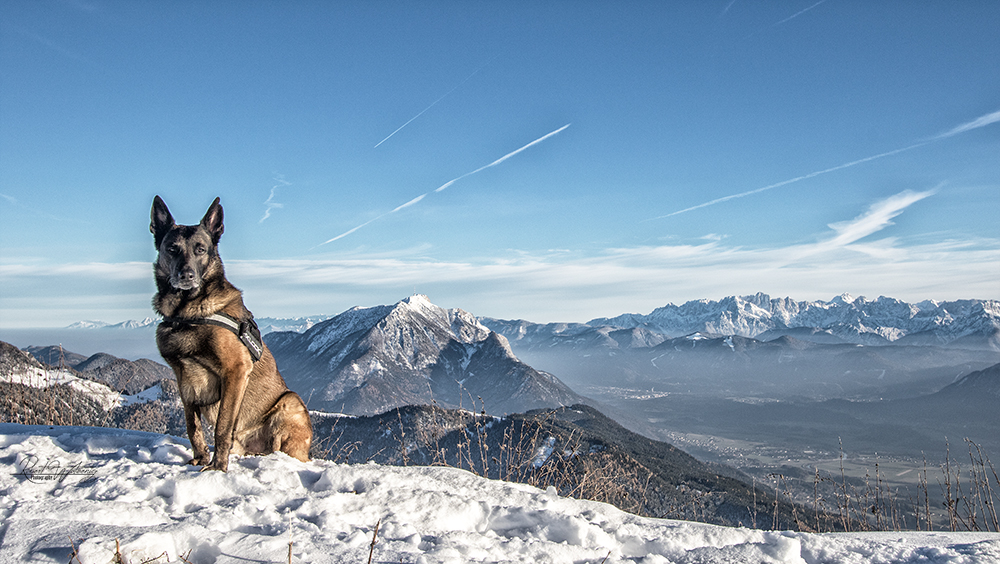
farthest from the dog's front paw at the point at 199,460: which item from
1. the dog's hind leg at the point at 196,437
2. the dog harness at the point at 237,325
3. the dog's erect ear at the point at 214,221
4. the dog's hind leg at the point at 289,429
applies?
the dog's erect ear at the point at 214,221

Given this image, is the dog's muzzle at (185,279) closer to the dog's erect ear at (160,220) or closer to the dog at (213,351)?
the dog at (213,351)

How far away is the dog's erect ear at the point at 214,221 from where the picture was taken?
5195 millimetres

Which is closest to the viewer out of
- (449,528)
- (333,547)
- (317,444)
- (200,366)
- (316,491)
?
(333,547)

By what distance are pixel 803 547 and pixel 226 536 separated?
11.9 ft

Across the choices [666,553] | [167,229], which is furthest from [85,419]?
[666,553]

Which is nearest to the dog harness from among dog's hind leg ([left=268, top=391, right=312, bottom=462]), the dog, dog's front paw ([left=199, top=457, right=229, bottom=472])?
the dog

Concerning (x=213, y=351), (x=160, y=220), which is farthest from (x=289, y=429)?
(x=160, y=220)

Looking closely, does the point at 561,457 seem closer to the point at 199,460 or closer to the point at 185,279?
the point at 199,460

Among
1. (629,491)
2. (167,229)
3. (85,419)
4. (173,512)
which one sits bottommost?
(629,491)

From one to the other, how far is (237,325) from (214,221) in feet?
3.83

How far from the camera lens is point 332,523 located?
345 centimetres

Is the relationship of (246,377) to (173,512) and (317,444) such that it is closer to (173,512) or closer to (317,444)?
(173,512)

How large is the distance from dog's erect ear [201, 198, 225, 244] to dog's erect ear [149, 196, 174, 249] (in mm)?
318

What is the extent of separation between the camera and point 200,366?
4.81 m
